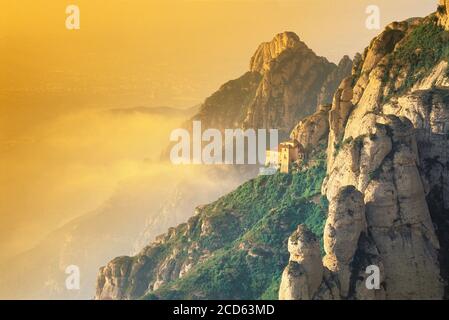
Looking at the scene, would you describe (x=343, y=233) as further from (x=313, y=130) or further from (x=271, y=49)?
(x=271, y=49)

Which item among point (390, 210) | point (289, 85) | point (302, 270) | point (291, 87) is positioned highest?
point (289, 85)

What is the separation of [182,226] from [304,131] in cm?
2034

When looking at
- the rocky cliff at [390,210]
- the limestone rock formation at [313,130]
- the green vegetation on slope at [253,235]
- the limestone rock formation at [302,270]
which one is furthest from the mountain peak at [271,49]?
the limestone rock formation at [302,270]

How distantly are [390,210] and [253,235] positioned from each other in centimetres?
2810

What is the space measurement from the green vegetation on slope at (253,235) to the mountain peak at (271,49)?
1813 inches

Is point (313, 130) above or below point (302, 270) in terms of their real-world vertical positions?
above

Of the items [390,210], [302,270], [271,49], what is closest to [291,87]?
[271,49]

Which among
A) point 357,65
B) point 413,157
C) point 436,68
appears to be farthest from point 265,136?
point 413,157

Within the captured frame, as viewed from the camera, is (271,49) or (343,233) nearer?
(343,233)

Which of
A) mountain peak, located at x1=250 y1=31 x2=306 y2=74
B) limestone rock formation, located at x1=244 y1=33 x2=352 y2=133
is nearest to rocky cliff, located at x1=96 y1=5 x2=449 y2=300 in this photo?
limestone rock formation, located at x1=244 y1=33 x2=352 y2=133

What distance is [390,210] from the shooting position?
3920 inches

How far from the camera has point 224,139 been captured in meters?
192

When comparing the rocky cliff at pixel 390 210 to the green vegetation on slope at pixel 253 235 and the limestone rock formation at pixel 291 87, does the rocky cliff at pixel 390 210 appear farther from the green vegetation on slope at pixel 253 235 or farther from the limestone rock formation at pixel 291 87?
the limestone rock formation at pixel 291 87

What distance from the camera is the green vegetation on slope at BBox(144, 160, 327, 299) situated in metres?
116
